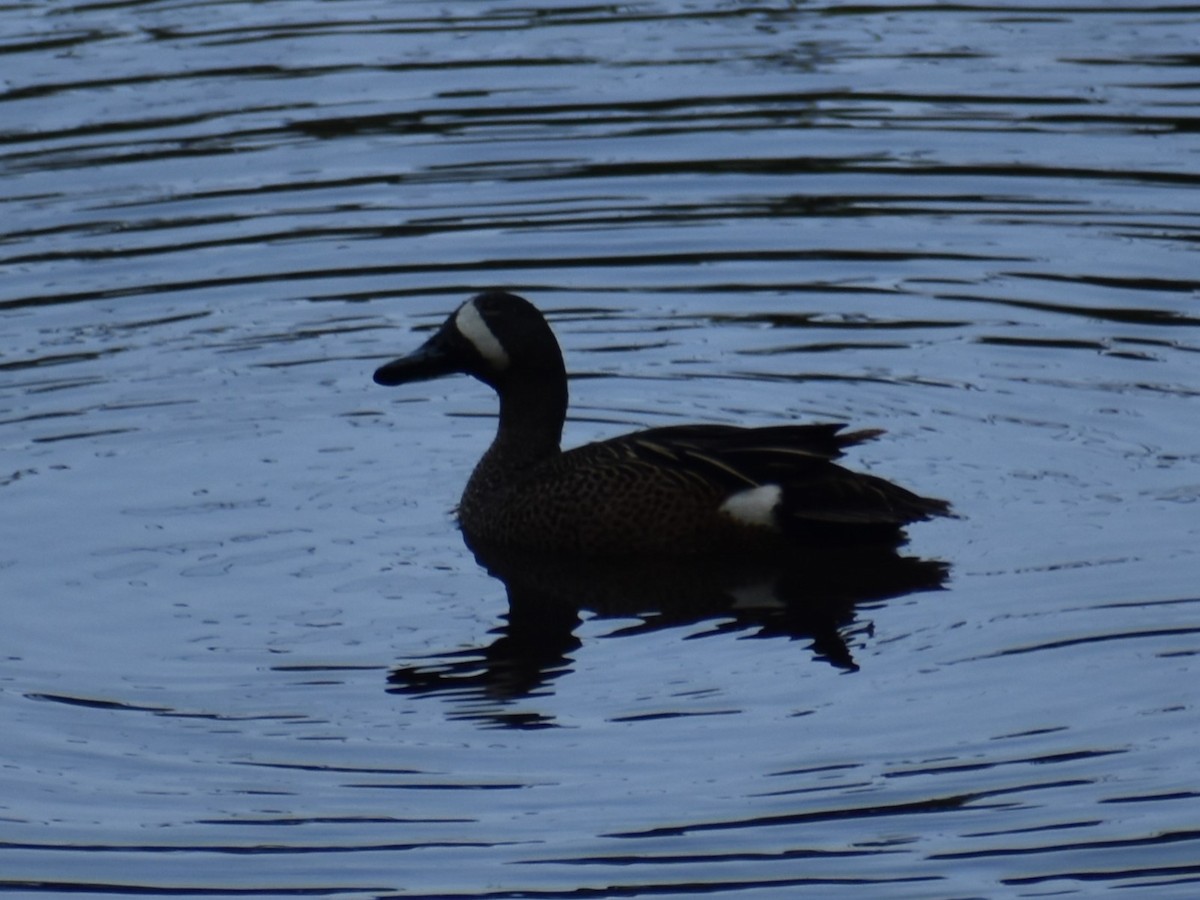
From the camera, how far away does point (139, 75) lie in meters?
16.7

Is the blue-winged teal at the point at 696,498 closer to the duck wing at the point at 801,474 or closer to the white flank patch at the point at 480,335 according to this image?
the duck wing at the point at 801,474

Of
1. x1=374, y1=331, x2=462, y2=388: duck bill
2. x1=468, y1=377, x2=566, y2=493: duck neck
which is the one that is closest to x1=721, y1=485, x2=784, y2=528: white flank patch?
x1=468, y1=377, x2=566, y2=493: duck neck

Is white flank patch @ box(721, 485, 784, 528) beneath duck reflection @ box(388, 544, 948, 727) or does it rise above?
above

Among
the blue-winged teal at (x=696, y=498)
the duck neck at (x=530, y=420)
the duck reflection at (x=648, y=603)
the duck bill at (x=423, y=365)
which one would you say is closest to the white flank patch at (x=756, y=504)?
the blue-winged teal at (x=696, y=498)

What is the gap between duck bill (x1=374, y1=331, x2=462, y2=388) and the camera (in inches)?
405

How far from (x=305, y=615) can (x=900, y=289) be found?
451 cm

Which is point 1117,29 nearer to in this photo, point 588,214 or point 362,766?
point 588,214

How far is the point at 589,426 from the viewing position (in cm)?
1101

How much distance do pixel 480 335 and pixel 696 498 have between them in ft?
4.01

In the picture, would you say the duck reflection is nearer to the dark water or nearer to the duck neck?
the dark water

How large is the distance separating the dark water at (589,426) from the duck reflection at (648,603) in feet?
0.12

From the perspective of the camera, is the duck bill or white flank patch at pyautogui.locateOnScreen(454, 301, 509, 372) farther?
the duck bill

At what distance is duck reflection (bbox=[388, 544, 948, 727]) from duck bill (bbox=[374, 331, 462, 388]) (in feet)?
2.96

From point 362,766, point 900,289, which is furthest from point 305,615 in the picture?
point 900,289
